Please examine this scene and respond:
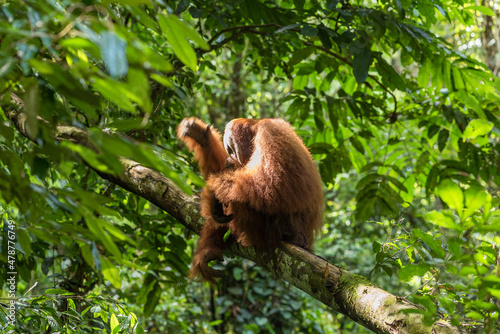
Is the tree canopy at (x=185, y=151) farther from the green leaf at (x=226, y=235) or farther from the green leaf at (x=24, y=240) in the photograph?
the green leaf at (x=226, y=235)

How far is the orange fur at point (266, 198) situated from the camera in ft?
9.01

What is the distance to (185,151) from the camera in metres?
A: 4.32

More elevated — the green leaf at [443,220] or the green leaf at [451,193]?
the green leaf at [451,193]

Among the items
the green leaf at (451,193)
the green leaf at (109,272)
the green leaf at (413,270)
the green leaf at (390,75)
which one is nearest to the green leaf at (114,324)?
the green leaf at (109,272)

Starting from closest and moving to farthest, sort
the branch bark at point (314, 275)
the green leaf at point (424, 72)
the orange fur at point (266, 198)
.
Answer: the branch bark at point (314, 275) < the orange fur at point (266, 198) < the green leaf at point (424, 72)

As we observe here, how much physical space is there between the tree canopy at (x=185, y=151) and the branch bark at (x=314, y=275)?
0.03 meters

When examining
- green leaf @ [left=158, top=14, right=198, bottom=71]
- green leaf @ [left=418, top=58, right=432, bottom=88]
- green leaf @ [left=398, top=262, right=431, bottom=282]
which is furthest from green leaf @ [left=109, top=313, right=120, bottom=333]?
green leaf @ [left=418, top=58, right=432, bottom=88]

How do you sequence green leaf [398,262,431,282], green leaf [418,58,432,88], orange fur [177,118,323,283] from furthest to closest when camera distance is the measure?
1. green leaf [418,58,432,88]
2. orange fur [177,118,323,283]
3. green leaf [398,262,431,282]

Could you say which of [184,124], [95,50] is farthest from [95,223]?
[184,124]

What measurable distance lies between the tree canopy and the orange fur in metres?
0.24

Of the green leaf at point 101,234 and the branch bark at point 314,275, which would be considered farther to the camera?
the branch bark at point 314,275

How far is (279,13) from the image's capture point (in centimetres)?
359

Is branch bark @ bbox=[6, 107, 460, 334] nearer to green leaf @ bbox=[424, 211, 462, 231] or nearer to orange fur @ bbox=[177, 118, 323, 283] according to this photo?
orange fur @ bbox=[177, 118, 323, 283]

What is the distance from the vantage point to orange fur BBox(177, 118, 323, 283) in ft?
9.01
